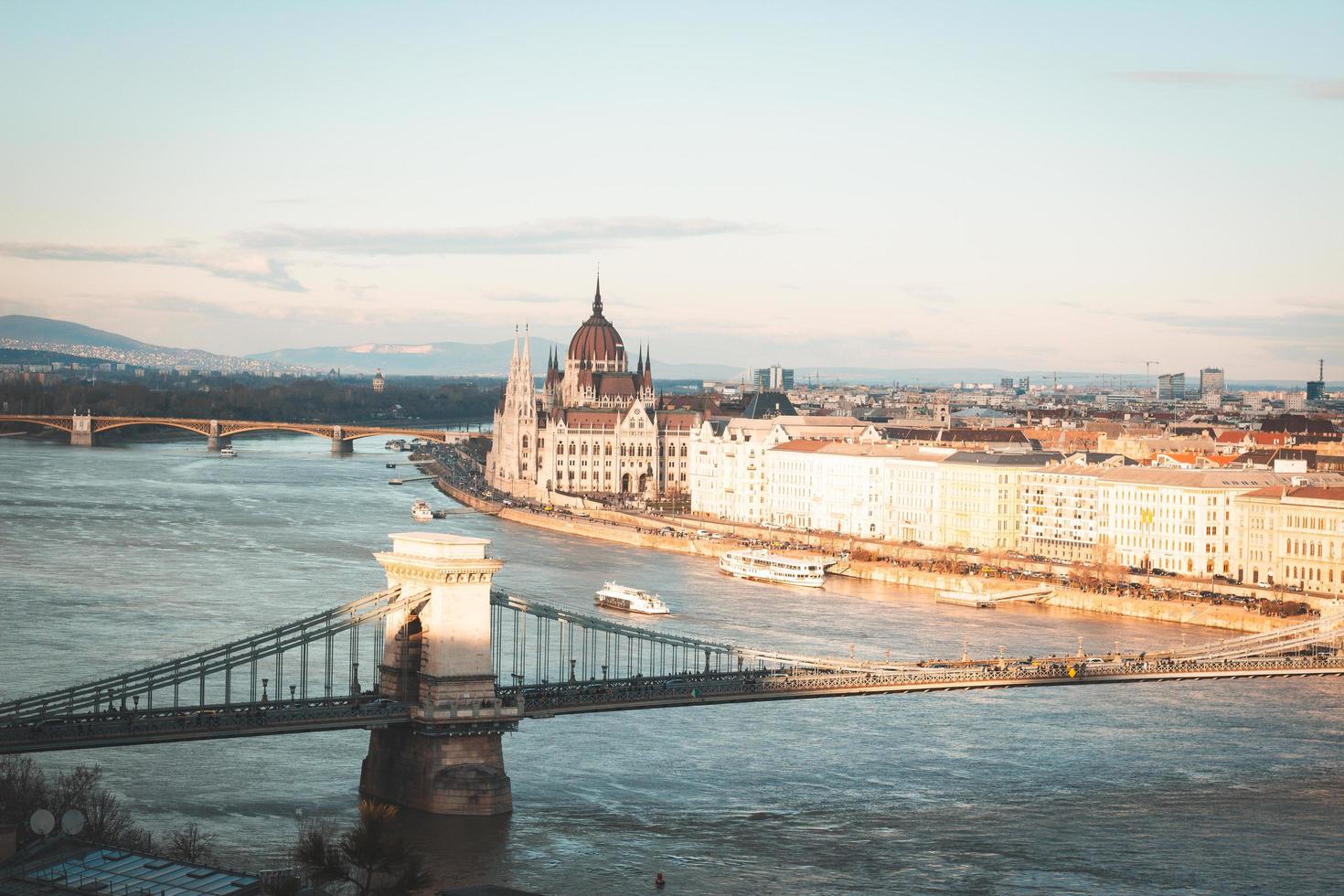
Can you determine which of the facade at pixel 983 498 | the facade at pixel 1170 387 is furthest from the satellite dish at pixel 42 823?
the facade at pixel 1170 387

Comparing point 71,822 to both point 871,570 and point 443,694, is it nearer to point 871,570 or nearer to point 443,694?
point 443,694

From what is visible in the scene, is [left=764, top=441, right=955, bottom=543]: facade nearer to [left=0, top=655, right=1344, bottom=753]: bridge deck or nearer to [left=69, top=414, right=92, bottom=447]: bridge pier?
[left=0, top=655, right=1344, bottom=753]: bridge deck

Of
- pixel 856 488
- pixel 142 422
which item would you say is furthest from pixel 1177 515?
pixel 142 422

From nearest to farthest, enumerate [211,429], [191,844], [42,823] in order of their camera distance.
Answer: [42,823] < [191,844] < [211,429]

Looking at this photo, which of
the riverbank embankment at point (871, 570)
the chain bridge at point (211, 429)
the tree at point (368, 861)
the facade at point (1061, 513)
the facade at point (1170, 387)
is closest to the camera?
→ the tree at point (368, 861)

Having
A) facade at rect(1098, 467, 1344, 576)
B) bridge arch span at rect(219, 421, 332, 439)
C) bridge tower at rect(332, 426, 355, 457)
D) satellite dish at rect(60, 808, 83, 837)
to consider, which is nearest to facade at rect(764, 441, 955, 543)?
facade at rect(1098, 467, 1344, 576)

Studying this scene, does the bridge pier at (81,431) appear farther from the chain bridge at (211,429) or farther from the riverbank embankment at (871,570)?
the riverbank embankment at (871,570)
